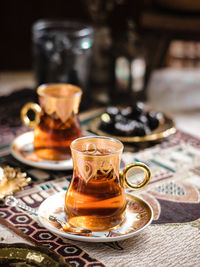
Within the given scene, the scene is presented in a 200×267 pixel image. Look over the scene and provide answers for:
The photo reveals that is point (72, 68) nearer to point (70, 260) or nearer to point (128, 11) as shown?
point (128, 11)

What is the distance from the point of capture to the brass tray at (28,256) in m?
0.58

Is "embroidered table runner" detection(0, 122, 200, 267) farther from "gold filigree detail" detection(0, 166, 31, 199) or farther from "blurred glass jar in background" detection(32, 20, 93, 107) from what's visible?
"blurred glass jar in background" detection(32, 20, 93, 107)

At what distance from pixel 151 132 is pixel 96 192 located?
49cm

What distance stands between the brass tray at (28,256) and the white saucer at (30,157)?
0.24m

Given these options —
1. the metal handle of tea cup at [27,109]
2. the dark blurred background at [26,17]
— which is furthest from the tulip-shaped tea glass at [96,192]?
the dark blurred background at [26,17]

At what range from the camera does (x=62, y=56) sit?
1.46m

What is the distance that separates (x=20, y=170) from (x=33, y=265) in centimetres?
34

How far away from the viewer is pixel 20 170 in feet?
2.94

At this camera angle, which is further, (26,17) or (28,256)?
(26,17)

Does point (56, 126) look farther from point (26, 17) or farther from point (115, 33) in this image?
point (115, 33)

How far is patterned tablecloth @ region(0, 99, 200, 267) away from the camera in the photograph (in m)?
Answer: 0.62

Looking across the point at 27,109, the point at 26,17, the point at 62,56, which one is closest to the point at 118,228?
the point at 27,109

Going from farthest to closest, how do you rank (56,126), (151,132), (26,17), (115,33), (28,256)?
(115,33) < (26,17) < (151,132) < (56,126) < (28,256)

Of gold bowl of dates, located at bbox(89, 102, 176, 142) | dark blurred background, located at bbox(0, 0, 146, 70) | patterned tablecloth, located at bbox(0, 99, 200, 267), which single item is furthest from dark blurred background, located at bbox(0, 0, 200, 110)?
patterned tablecloth, located at bbox(0, 99, 200, 267)
